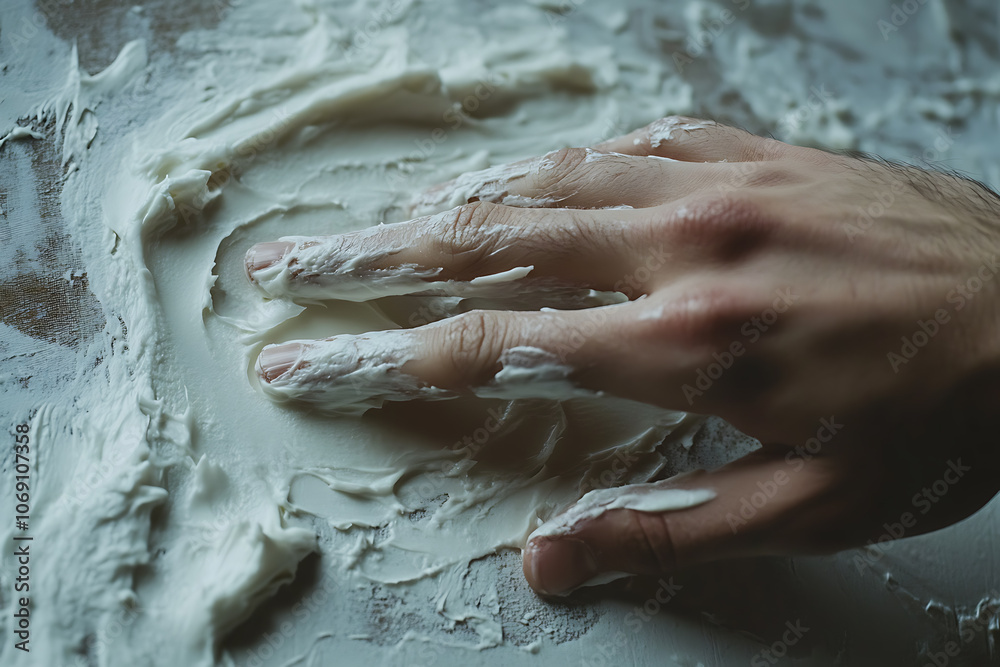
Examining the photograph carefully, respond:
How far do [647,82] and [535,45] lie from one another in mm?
308

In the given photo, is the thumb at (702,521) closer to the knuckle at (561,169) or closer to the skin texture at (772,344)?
the skin texture at (772,344)

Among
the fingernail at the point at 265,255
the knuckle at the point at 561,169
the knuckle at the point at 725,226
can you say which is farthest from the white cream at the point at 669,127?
the fingernail at the point at 265,255

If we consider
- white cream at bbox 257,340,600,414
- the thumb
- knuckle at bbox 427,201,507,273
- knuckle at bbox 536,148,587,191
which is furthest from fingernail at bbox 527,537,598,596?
knuckle at bbox 536,148,587,191

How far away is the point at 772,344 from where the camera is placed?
3.24 feet

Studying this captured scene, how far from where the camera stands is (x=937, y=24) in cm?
192

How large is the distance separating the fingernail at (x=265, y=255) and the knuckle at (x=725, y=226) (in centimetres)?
70

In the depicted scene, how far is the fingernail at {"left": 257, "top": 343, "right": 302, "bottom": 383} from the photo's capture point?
114cm

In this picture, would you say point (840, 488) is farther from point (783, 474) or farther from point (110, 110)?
point (110, 110)

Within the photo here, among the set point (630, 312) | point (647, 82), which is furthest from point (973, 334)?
point (647, 82)

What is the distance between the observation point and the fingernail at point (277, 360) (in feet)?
3.75

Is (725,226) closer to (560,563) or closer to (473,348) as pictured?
(473,348)

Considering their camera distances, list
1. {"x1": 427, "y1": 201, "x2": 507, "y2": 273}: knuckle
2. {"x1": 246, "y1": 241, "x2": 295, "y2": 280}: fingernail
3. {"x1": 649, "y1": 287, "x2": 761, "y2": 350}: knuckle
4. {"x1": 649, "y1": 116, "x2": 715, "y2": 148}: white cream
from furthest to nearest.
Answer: {"x1": 649, "y1": 116, "x2": 715, "y2": 148}: white cream → {"x1": 246, "y1": 241, "x2": 295, "y2": 280}: fingernail → {"x1": 427, "y1": 201, "x2": 507, "y2": 273}: knuckle → {"x1": 649, "y1": 287, "x2": 761, "y2": 350}: knuckle

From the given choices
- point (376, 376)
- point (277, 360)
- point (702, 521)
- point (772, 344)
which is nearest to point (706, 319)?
point (772, 344)

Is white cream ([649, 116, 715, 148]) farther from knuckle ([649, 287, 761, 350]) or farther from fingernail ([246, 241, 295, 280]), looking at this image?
fingernail ([246, 241, 295, 280])
